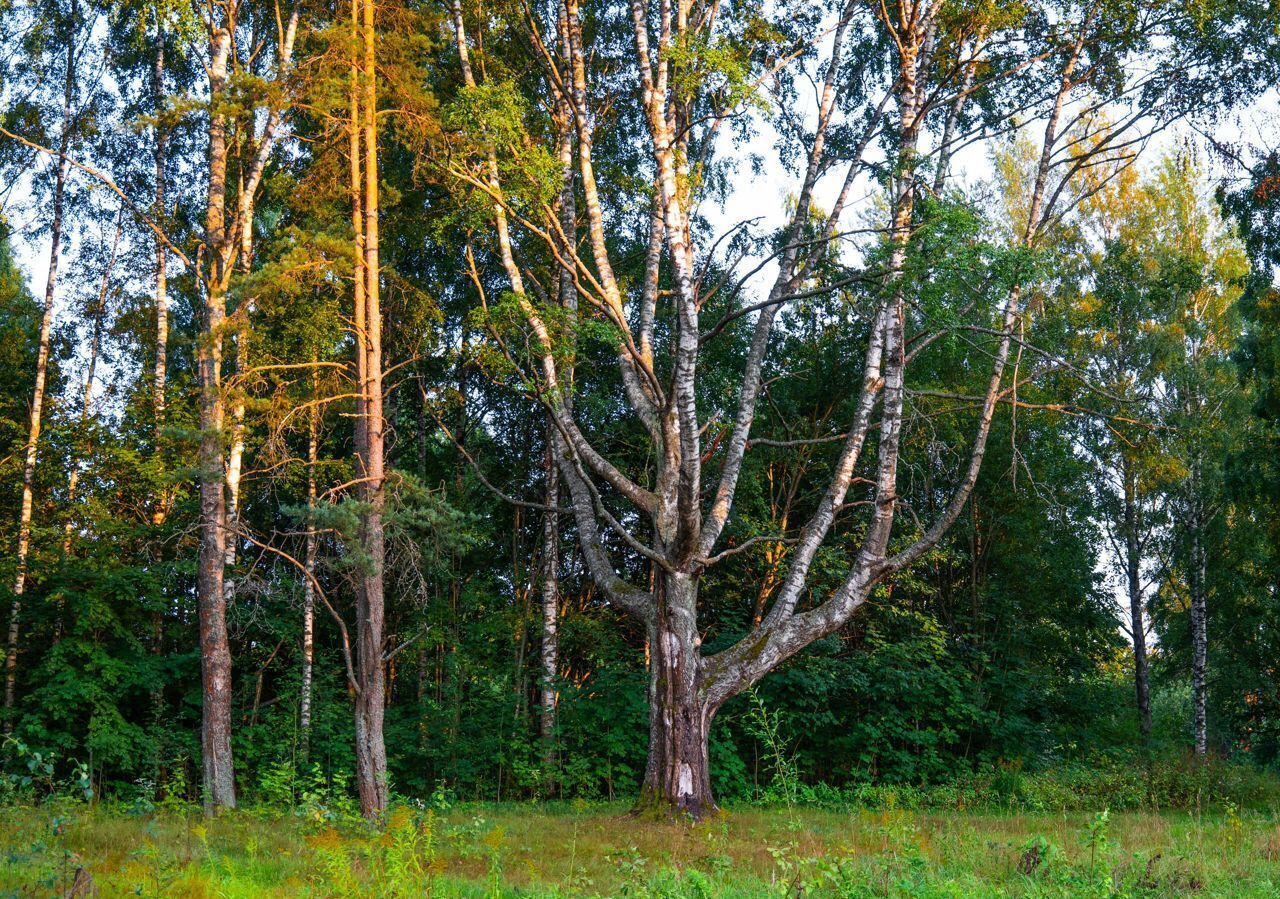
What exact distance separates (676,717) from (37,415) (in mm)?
12208

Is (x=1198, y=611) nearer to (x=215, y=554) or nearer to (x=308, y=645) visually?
(x=308, y=645)

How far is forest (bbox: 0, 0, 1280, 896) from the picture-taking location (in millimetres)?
12180

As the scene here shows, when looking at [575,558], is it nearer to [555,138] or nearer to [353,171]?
[555,138]

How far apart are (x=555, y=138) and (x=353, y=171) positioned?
4186 mm

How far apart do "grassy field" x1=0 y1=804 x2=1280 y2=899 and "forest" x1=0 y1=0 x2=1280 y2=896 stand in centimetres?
12

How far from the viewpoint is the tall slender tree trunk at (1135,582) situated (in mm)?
23594

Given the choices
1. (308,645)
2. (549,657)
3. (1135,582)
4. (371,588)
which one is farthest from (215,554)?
(1135,582)

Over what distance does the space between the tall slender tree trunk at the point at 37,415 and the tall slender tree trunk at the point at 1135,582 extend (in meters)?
21.9

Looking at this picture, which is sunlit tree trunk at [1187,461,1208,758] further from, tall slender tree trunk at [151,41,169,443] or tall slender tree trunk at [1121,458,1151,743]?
tall slender tree trunk at [151,41,169,443]

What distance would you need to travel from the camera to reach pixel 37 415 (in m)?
17.6

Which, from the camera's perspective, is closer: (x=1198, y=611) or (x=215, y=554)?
(x=215, y=554)

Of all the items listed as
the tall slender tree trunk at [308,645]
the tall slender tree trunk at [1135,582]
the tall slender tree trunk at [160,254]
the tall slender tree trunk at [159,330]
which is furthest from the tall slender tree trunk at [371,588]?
the tall slender tree trunk at [1135,582]

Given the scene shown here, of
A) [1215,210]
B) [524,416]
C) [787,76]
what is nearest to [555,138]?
[787,76]

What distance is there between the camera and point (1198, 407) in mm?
22953
